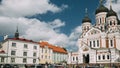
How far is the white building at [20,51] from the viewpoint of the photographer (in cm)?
5566

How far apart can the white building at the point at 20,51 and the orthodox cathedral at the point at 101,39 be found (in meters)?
15.4

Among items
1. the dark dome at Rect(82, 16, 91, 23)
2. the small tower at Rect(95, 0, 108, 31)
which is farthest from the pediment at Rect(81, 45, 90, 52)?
the dark dome at Rect(82, 16, 91, 23)

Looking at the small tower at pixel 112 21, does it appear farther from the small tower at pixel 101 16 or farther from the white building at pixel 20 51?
the white building at pixel 20 51

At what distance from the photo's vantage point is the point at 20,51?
5841cm

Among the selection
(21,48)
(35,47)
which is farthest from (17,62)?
(35,47)

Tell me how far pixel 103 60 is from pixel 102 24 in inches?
694

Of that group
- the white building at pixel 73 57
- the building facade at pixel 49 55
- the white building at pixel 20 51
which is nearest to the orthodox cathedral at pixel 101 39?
the white building at pixel 73 57

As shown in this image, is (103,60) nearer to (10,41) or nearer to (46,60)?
(46,60)

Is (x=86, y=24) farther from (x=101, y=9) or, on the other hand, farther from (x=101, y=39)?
(x=101, y=39)

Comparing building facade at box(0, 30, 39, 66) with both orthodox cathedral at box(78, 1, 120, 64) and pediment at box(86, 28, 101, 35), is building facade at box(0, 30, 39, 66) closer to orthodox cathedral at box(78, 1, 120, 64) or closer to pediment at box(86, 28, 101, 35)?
orthodox cathedral at box(78, 1, 120, 64)

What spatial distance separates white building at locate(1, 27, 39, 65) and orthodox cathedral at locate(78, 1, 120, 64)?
1539 cm

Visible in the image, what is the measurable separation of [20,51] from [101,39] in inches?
1045

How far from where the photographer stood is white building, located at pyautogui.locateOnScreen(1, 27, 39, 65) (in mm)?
55656

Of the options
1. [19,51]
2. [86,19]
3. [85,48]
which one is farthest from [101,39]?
[19,51]
